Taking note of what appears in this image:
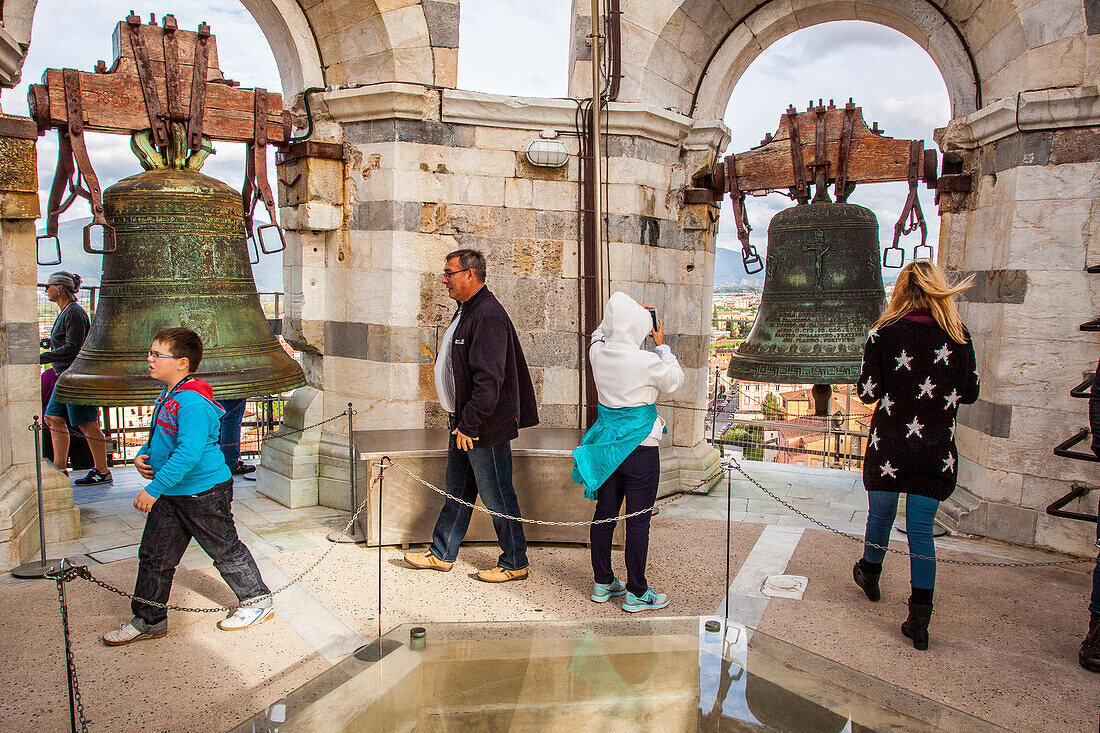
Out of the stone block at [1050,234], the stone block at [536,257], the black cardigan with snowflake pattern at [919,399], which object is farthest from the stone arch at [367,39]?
the stone block at [1050,234]

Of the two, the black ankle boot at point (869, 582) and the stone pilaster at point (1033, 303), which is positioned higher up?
the stone pilaster at point (1033, 303)

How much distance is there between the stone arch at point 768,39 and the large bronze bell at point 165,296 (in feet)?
8.87

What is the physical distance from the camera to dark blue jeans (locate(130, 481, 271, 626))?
2.99 metres

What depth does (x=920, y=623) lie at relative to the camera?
3.12 metres

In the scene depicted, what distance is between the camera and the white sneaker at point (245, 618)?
3160 millimetres

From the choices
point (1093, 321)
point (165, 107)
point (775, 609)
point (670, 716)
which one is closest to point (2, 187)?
point (165, 107)

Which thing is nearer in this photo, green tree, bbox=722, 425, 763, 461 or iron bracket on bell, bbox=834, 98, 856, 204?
iron bracket on bell, bbox=834, 98, 856, 204

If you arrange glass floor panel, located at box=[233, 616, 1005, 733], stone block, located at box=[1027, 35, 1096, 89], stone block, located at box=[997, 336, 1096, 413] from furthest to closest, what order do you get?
1. stone block, located at box=[997, 336, 1096, 413]
2. stone block, located at box=[1027, 35, 1096, 89]
3. glass floor panel, located at box=[233, 616, 1005, 733]

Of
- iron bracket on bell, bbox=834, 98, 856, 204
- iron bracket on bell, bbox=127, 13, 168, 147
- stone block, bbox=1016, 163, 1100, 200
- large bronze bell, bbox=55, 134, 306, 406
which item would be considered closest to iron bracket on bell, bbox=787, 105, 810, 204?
iron bracket on bell, bbox=834, 98, 856, 204

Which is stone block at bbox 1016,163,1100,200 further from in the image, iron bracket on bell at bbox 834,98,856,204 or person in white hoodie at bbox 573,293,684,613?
person in white hoodie at bbox 573,293,684,613

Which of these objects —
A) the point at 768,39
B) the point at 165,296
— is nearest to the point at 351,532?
the point at 165,296

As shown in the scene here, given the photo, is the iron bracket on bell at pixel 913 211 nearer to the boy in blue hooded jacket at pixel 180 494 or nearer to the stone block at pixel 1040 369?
the stone block at pixel 1040 369

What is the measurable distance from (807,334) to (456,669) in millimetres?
2525

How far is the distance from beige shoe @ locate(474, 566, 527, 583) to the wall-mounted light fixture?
239cm
